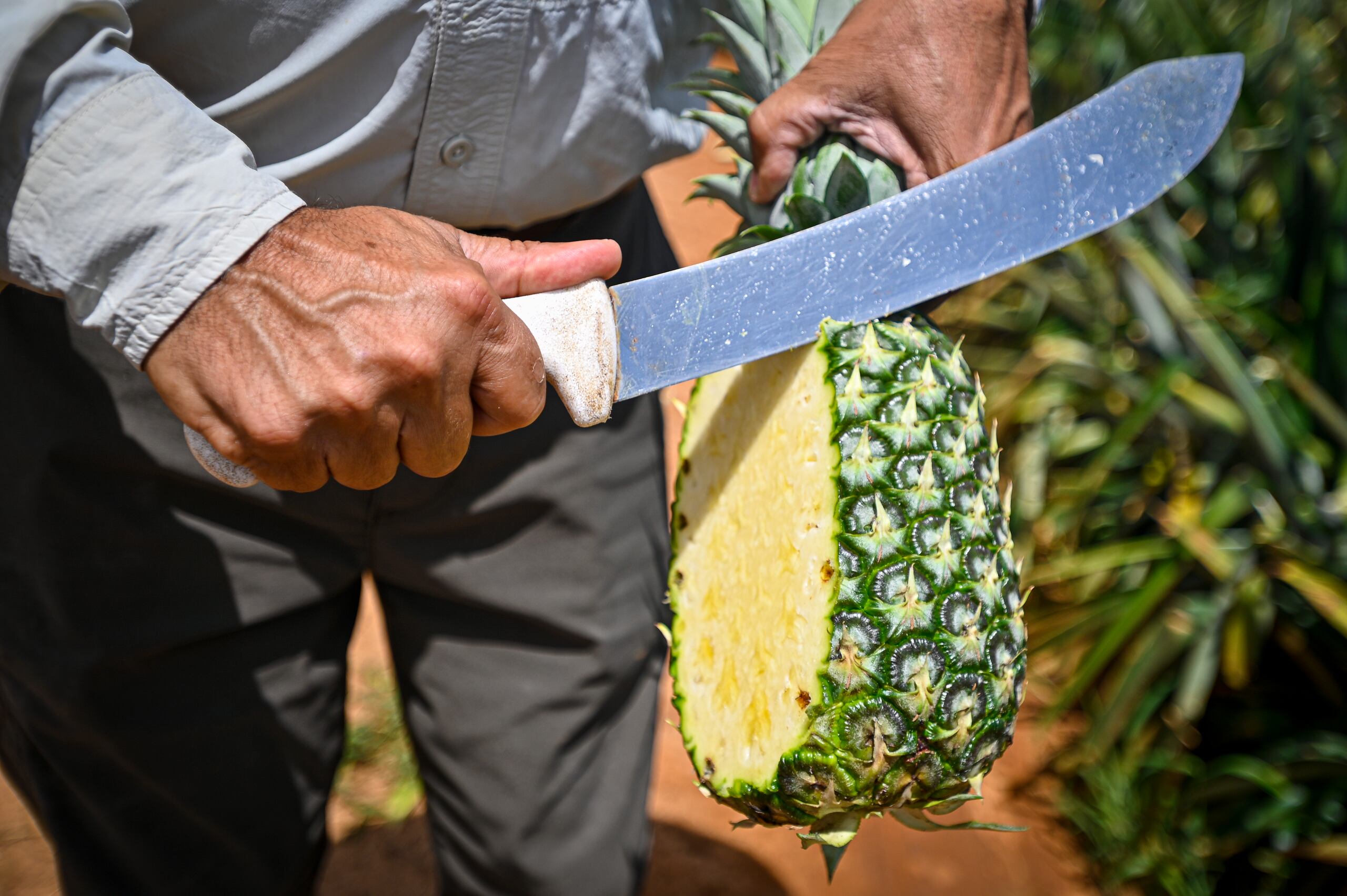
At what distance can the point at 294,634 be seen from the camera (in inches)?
69.6

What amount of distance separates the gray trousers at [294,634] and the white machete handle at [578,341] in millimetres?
503

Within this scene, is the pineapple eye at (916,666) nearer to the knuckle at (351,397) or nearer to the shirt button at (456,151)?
the knuckle at (351,397)

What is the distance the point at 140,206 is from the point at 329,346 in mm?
254

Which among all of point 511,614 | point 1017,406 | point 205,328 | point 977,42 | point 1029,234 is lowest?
point 1017,406

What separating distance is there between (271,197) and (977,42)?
1.05 meters

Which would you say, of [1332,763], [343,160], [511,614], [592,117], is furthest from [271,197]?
[1332,763]

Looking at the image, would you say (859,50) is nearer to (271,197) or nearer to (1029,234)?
(1029,234)

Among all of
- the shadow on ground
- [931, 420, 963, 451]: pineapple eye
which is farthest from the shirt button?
the shadow on ground

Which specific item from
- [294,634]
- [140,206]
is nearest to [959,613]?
[140,206]

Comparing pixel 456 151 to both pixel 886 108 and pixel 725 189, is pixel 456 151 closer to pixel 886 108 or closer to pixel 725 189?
pixel 725 189

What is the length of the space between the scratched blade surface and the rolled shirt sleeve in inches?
19.9

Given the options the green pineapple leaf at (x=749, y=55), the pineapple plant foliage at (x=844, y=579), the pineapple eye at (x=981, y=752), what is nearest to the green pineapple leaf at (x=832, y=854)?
the pineapple plant foliage at (x=844, y=579)

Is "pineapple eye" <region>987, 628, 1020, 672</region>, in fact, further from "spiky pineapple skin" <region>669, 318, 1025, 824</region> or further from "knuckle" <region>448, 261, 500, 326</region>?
"knuckle" <region>448, 261, 500, 326</region>

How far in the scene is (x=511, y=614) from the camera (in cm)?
188
